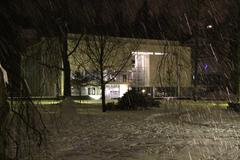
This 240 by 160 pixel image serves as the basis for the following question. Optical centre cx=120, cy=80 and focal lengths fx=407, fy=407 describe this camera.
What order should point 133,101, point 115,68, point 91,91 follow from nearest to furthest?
point 133,101
point 115,68
point 91,91

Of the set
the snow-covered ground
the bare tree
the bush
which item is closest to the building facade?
the bare tree

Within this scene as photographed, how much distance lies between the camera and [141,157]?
35.6 ft

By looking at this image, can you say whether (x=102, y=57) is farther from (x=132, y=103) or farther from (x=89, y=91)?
(x=89, y=91)

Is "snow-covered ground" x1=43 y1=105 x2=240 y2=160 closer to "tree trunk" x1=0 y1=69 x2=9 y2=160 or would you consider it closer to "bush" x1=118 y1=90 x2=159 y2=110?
"tree trunk" x1=0 y1=69 x2=9 y2=160

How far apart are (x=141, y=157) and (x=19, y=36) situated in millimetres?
5063

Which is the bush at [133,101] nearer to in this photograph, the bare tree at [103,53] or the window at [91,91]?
the bare tree at [103,53]

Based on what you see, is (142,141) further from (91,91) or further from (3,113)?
(91,91)

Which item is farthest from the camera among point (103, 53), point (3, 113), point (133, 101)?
point (133, 101)

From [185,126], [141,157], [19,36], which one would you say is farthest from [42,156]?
[185,126]

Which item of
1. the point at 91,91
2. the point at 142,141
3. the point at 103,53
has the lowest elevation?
the point at 142,141

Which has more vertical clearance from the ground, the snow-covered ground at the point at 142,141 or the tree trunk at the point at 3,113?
the tree trunk at the point at 3,113

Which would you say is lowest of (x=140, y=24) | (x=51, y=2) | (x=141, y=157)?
(x=141, y=157)

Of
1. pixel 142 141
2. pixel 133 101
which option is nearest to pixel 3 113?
pixel 142 141

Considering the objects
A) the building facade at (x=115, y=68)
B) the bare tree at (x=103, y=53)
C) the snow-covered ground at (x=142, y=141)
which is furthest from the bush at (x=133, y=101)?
the snow-covered ground at (x=142, y=141)
